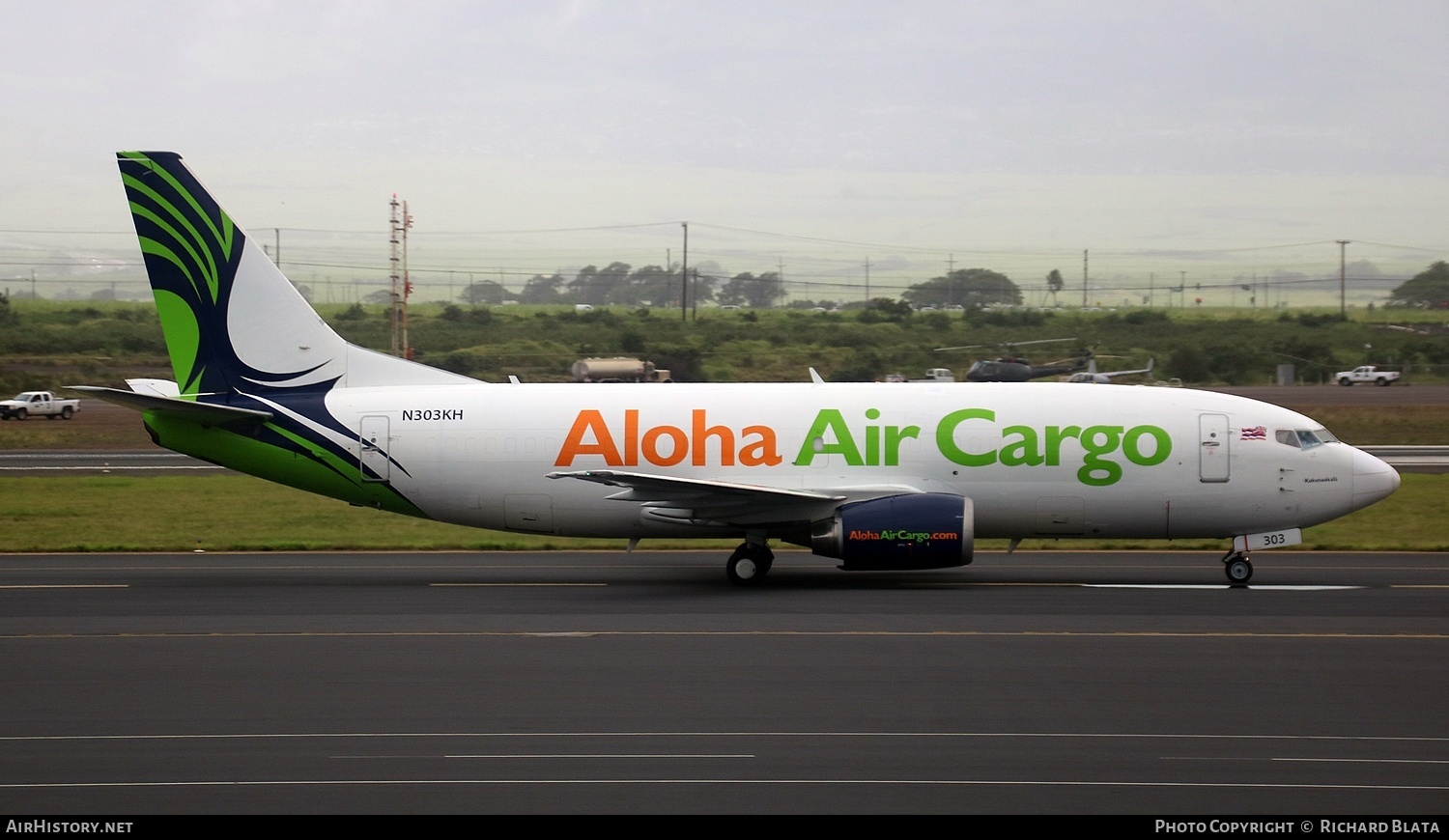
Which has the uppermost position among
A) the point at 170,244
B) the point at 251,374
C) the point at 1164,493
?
the point at 170,244

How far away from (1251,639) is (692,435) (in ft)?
31.3

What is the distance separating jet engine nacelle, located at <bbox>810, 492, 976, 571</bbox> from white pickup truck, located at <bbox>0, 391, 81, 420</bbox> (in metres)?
55.2

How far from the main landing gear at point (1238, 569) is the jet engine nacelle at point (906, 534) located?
172 inches

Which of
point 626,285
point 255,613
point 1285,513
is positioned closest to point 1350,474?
point 1285,513

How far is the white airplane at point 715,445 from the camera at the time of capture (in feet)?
69.1

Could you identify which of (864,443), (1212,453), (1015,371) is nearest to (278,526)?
(864,443)

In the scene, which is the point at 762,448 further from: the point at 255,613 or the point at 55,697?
the point at 55,697

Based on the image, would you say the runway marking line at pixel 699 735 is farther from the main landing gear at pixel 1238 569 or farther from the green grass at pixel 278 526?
the green grass at pixel 278 526

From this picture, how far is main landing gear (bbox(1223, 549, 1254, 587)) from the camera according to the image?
20.6 metres

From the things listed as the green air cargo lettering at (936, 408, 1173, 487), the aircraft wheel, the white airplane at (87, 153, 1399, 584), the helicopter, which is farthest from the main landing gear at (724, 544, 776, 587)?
the helicopter

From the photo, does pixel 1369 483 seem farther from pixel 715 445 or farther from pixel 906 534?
pixel 715 445

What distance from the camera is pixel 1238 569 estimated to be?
20656 mm

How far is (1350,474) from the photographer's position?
69.3ft

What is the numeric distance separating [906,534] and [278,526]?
15953 millimetres
